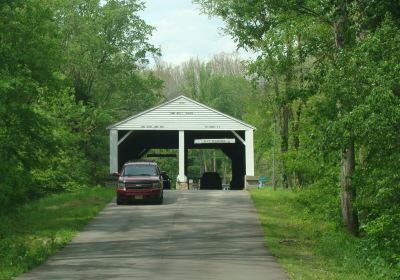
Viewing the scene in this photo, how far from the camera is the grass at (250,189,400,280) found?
14109 mm

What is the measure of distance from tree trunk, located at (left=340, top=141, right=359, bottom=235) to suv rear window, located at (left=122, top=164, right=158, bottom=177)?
10121mm

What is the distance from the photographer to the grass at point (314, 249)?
14.1m

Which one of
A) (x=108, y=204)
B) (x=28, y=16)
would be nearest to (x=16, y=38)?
(x=28, y=16)

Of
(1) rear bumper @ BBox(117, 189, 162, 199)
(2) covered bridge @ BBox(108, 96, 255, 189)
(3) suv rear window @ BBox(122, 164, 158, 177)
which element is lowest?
(1) rear bumper @ BBox(117, 189, 162, 199)

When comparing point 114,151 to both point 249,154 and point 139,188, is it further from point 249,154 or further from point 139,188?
point 139,188

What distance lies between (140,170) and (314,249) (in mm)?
13830

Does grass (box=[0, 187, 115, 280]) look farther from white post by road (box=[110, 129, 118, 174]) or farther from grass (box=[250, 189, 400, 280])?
white post by road (box=[110, 129, 118, 174])

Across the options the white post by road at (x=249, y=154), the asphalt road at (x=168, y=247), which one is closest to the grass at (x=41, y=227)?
the asphalt road at (x=168, y=247)

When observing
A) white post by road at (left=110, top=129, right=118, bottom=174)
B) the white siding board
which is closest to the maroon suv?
white post by road at (left=110, top=129, right=118, bottom=174)

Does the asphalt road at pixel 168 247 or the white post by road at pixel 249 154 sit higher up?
the white post by road at pixel 249 154

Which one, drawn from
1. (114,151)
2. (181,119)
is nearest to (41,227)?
(114,151)

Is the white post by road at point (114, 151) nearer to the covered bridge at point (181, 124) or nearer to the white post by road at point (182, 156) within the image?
the covered bridge at point (181, 124)

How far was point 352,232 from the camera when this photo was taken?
22188mm

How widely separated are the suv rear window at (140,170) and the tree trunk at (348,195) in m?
10.1
